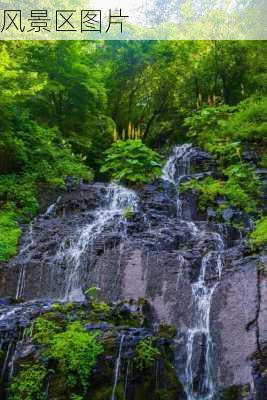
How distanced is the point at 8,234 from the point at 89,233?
1.93 m

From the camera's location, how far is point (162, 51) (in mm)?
19922

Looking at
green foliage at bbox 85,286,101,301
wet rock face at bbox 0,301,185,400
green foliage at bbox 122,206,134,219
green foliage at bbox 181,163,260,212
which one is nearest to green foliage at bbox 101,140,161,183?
green foliage at bbox 181,163,260,212

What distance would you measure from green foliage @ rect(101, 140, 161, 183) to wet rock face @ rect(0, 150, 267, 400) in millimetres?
1902

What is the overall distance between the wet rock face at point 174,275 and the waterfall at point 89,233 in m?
0.05

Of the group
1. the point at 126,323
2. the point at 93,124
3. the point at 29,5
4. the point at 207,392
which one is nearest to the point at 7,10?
the point at 29,5

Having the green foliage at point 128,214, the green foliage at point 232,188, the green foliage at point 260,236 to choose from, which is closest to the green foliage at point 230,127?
the green foliage at point 232,188

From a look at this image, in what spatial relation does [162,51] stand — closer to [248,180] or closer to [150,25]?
[150,25]

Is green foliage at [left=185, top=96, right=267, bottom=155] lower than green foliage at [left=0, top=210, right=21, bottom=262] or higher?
higher

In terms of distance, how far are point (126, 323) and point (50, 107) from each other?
11.1 m

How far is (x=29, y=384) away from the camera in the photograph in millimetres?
6109

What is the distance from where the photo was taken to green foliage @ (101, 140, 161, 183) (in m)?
14.0

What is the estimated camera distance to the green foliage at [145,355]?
642cm

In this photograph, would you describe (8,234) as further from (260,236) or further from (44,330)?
(260,236)

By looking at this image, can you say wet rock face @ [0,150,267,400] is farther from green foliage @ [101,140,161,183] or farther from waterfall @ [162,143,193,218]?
waterfall @ [162,143,193,218]
